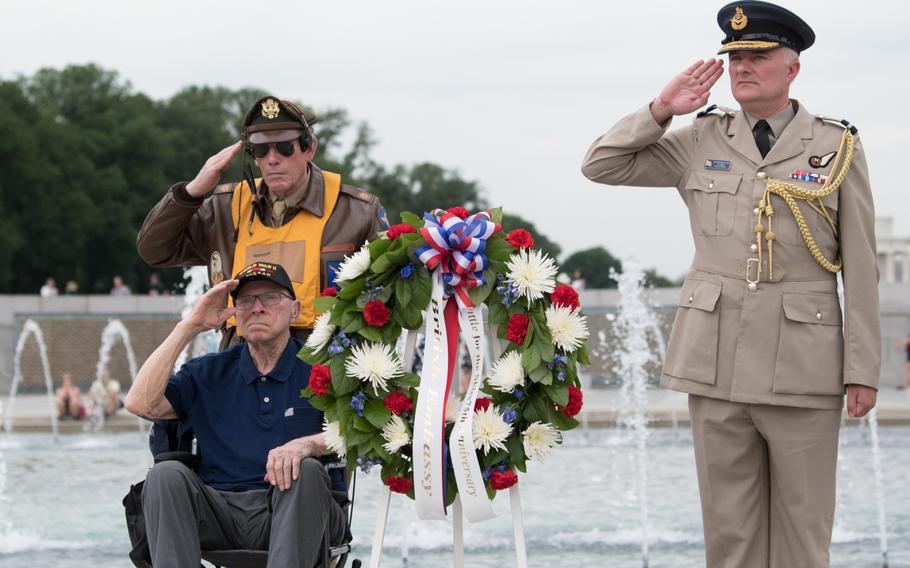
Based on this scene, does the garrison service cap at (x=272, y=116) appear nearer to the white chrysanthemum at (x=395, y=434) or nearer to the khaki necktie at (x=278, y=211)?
the khaki necktie at (x=278, y=211)

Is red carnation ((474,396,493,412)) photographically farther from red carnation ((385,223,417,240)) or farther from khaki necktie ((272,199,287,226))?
khaki necktie ((272,199,287,226))

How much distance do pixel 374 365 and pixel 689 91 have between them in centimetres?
129

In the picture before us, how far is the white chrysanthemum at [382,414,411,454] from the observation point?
4430 mm

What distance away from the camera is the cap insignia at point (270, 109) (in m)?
4.95

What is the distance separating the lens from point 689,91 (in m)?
4.30

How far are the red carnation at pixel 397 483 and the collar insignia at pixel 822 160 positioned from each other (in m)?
1.60

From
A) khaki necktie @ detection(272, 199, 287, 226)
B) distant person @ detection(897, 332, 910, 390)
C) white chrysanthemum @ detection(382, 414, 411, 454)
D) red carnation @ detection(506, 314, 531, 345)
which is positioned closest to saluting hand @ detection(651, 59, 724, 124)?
red carnation @ detection(506, 314, 531, 345)

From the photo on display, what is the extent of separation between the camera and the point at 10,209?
43156 mm

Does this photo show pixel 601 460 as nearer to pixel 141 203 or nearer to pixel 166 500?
pixel 166 500

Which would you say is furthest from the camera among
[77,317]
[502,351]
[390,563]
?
[77,317]

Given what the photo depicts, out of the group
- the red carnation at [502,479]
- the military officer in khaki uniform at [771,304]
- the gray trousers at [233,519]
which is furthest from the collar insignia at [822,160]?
the gray trousers at [233,519]

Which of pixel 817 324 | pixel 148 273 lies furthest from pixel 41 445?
pixel 148 273

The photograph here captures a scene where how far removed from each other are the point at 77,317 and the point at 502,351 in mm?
21404

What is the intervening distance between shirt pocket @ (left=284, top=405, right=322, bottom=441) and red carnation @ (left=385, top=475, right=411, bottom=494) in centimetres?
37
